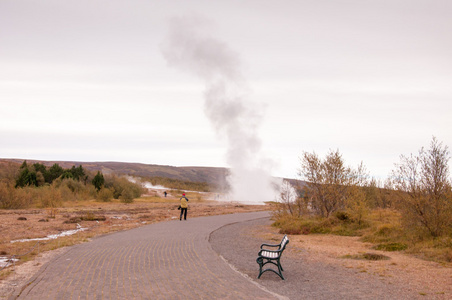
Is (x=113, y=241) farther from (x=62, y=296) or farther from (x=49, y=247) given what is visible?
(x=62, y=296)

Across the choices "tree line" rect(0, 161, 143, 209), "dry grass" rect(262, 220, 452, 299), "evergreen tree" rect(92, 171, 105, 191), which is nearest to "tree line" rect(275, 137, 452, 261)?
"dry grass" rect(262, 220, 452, 299)

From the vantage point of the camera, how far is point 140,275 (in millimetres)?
8688

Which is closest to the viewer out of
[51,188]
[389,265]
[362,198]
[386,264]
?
[389,265]

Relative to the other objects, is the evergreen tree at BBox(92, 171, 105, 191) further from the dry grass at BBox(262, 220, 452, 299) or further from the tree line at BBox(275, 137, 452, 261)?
the dry grass at BBox(262, 220, 452, 299)

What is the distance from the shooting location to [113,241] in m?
14.6

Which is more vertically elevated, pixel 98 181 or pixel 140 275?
pixel 98 181

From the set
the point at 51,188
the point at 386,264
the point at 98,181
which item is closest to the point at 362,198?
the point at 386,264

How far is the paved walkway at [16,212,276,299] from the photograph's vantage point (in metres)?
7.16

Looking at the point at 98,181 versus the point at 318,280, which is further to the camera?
the point at 98,181

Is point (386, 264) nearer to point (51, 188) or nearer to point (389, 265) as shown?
point (389, 265)

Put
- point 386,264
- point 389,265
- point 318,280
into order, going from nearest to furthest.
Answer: point 318,280, point 389,265, point 386,264

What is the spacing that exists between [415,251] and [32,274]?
462 inches

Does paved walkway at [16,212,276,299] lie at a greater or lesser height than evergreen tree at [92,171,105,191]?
lesser

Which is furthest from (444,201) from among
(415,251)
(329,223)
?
(329,223)
